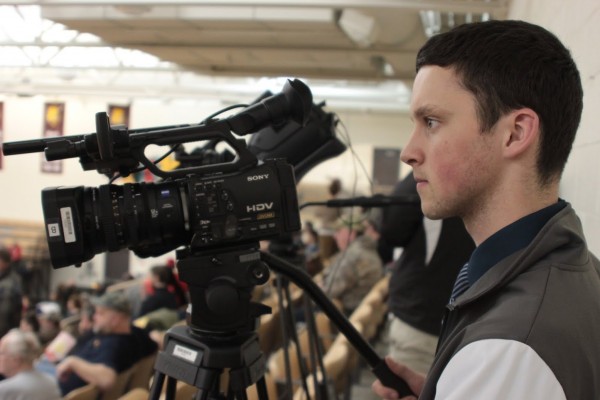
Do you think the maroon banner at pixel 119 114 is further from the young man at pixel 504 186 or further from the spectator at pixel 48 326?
the young man at pixel 504 186

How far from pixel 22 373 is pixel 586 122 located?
2.53 m

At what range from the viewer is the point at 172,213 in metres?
1.28

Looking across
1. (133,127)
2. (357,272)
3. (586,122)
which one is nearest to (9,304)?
(357,272)

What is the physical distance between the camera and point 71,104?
27.9 feet

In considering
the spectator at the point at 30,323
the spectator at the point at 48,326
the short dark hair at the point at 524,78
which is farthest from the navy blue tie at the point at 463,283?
the spectator at the point at 48,326

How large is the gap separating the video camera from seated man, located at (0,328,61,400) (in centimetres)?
176

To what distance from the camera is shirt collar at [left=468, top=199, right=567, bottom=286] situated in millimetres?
887

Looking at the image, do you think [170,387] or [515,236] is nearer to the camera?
[515,236]

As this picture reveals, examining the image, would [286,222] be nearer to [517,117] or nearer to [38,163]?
[517,117]

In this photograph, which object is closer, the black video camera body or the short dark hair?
the short dark hair

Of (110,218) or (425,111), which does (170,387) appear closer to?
(110,218)

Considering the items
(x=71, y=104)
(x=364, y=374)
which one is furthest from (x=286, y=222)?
(x=71, y=104)

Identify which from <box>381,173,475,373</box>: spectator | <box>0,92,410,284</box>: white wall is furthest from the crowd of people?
<box>0,92,410,284</box>: white wall

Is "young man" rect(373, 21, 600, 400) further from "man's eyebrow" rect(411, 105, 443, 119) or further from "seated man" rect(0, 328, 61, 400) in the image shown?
"seated man" rect(0, 328, 61, 400)
